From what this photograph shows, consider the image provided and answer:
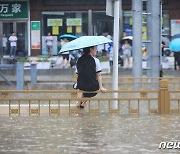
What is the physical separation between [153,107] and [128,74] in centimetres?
1308

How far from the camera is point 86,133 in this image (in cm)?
1101

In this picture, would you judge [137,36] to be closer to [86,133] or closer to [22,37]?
[86,133]

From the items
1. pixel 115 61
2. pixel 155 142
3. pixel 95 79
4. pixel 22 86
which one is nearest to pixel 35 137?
pixel 155 142

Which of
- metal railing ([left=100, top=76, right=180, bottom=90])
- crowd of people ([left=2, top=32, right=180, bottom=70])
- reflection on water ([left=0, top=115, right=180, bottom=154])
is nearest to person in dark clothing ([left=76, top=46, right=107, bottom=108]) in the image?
reflection on water ([left=0, top=115, right=180, bottom=154])

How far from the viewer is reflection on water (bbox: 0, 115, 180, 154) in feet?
31.0

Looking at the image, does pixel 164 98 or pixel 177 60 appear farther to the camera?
pixel 177 60

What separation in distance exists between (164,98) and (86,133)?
3.01m

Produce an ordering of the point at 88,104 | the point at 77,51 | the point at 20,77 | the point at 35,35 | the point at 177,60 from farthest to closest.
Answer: the point at 35,35, the point at 77,51, the point at 177,60, the point at 20,77, the point at 88,104

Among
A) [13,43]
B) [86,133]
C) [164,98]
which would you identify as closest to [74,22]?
[13,43]

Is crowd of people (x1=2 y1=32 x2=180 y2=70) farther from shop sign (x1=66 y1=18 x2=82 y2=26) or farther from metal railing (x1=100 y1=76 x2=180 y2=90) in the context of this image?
metal railing (x1=100 y1=76 x2=180 y2=90)

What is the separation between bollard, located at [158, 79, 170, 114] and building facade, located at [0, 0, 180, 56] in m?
25.5

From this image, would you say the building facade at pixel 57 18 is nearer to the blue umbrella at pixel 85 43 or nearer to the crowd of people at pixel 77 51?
the crowd of people at pixel 77 51

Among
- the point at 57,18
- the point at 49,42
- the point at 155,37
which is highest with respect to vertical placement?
the point at 57,18

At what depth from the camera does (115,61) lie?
14.5 m
